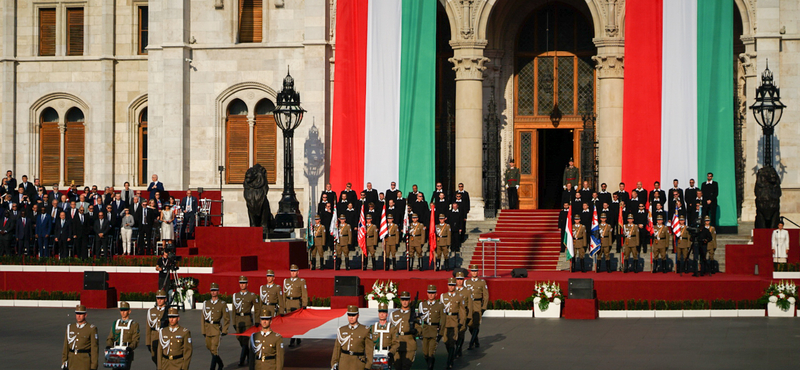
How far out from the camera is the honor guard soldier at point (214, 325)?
16.4 meters

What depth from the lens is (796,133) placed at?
1206 inches

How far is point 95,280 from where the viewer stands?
2528 centimetres

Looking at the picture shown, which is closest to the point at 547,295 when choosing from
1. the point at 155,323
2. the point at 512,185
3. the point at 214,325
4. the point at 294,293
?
the point at 294,293

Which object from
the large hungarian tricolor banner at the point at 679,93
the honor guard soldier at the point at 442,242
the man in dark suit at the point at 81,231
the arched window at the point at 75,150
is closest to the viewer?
the honor guard soldier at the point at 442,242

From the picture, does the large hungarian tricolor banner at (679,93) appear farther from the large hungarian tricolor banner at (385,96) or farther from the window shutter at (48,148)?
the window shutter at (48,148)

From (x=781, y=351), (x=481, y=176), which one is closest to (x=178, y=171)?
(x=481, y=176)

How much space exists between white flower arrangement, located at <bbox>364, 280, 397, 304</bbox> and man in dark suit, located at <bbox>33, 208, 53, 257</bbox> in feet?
32.1

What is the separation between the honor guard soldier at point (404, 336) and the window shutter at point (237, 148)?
20.4 meters

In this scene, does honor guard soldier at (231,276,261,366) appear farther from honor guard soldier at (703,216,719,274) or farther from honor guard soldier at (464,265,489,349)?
honor guard soldier at (703,216,719,274)

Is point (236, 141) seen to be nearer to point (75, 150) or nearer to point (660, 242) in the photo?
point (75, 150)

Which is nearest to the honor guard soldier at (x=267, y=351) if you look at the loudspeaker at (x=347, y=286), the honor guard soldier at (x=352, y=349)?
the honor guard soldier at (x=352, y=349)

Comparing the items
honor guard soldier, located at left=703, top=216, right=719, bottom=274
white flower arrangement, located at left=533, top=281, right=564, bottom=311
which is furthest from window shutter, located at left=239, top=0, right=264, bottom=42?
honor guard soldier, located at left=703, top=216, right=719, bottom=274

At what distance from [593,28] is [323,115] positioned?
10.1 m

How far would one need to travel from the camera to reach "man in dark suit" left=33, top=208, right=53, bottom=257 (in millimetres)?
27484
